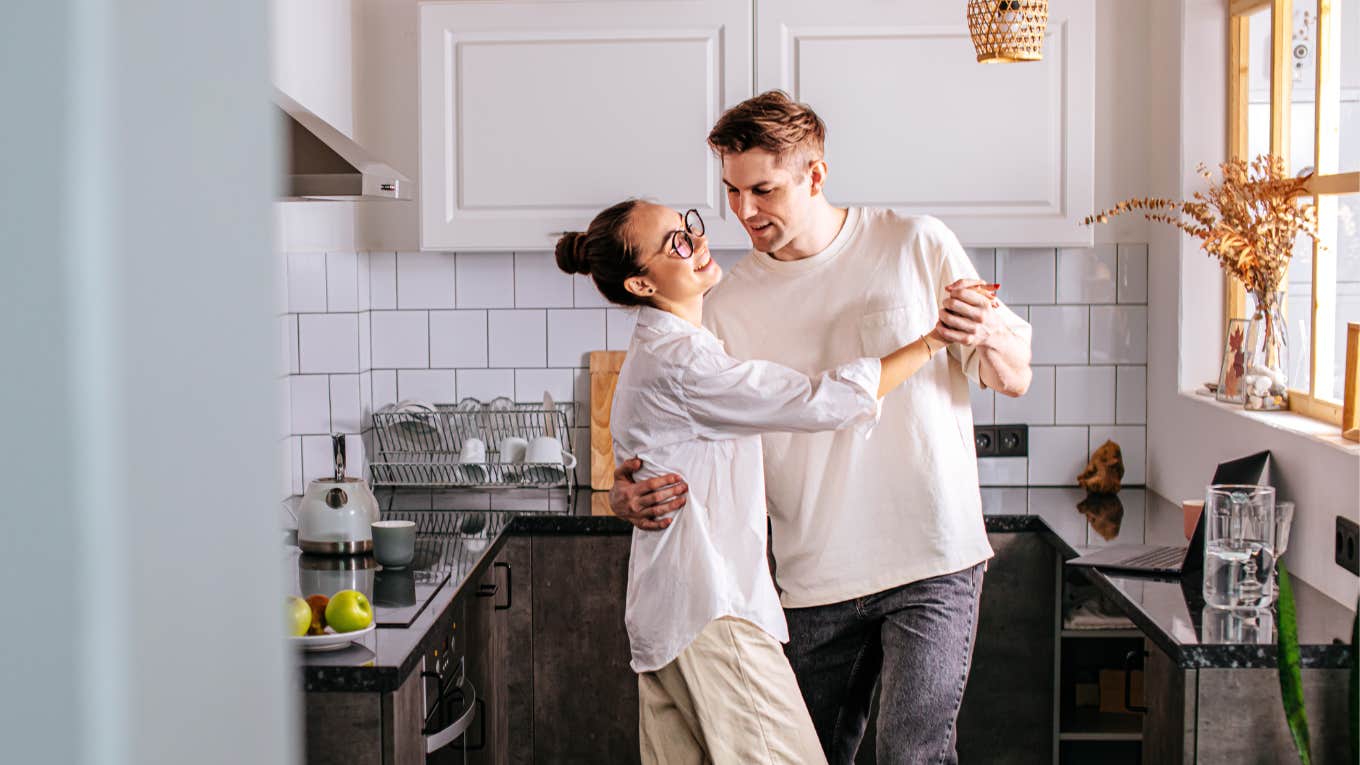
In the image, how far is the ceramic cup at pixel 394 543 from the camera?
2566 millimetres

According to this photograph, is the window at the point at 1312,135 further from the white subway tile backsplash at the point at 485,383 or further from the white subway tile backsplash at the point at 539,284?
the white subway tile backsplash at the point at 485,383

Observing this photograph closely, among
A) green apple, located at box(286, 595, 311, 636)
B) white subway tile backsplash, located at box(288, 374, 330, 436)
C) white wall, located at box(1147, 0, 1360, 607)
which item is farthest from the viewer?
white subway tile backsplash, located at box(288, 374, 330, 436)

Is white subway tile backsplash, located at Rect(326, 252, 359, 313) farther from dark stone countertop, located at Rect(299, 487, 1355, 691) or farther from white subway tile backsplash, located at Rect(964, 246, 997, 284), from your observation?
white subway tile backsplash, located at Rect(964, 246, 997, 284)

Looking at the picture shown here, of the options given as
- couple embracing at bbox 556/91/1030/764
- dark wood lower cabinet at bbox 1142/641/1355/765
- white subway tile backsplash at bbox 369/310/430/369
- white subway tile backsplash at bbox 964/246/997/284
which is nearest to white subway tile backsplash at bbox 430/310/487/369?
white subway tile backsplash at bbox 369/310/430/369

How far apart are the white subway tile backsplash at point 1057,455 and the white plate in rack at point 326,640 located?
2128 mm

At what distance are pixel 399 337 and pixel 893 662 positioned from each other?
2000mm

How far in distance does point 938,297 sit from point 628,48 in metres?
1.33

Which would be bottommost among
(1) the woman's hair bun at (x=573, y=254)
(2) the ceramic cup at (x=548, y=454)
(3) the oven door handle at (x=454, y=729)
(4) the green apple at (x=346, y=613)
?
(3) the oven door handle at (x=454, y=729)

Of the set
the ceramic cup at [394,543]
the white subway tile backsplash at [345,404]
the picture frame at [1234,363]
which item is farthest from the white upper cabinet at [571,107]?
the picture frame at [1234,363]

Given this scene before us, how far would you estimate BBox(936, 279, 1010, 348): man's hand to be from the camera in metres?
1.82

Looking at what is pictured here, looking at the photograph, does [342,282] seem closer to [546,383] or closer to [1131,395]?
[546,383]

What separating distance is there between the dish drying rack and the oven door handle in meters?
0.87

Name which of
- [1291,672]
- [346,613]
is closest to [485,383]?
[346,613]

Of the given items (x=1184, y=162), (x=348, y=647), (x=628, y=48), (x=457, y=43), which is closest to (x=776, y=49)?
(x=628, y=48)
